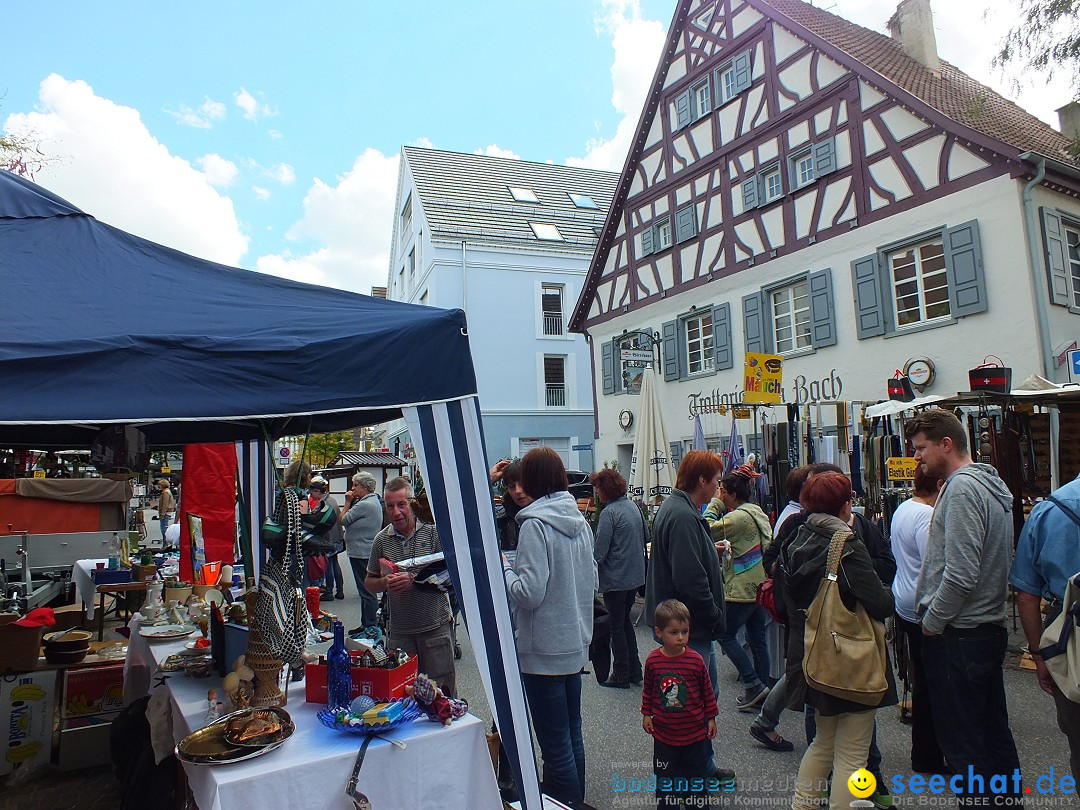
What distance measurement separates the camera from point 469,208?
25.1 meters

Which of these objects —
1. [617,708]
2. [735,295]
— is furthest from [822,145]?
[617,708]

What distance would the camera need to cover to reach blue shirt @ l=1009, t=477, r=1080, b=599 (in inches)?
106

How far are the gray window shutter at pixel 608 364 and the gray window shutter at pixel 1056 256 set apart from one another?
9351 millimetres

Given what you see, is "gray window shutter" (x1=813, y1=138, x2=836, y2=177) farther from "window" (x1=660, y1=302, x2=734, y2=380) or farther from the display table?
the display table

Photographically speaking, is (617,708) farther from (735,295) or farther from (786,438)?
(735,295)

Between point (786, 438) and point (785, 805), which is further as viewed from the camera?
point (786, 438)

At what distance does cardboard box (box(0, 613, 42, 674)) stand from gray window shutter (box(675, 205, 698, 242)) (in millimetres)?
13402

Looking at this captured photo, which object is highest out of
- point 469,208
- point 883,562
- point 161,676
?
point 469,208

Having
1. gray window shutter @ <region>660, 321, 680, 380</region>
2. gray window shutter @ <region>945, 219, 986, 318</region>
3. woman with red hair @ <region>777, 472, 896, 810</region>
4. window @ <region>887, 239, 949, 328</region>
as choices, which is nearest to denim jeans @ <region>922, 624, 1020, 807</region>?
woman with red hair @ <region>777, 472, 896, 810</region>

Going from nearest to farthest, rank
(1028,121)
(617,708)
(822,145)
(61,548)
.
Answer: (617,708)
(61,548)
(822,145)
(1028,121)

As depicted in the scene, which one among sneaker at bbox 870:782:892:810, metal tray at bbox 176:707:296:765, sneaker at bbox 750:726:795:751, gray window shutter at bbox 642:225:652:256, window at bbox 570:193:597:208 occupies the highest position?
window at bbox 570:193:597:208

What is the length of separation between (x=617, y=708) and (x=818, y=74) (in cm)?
1178

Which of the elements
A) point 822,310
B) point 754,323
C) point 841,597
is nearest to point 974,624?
point 841,597

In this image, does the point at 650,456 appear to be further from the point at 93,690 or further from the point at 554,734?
the point at 93,690
